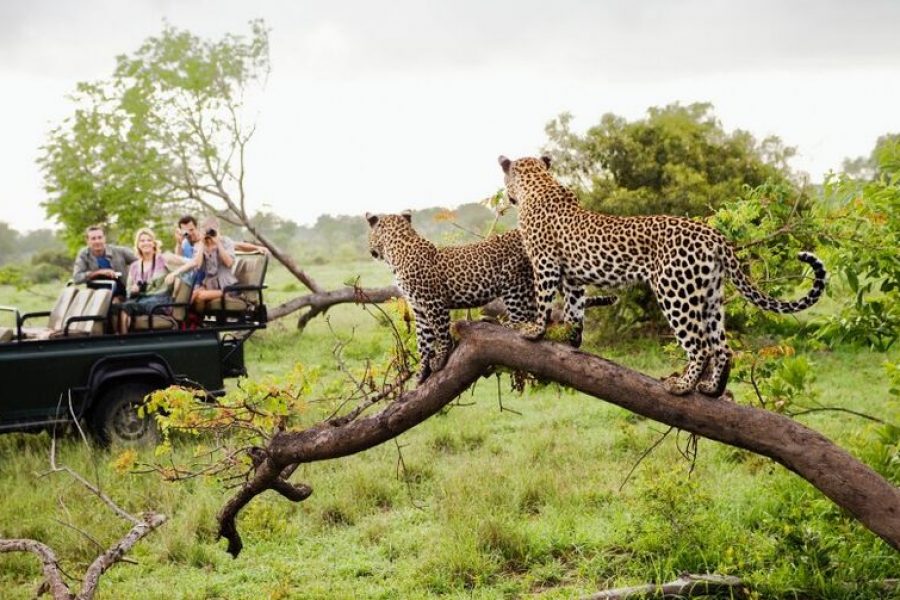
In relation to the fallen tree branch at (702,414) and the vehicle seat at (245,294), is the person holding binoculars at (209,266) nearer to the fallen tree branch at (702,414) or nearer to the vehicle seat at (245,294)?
the vehicle seat at (245,294)

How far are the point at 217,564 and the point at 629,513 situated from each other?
10.9ft

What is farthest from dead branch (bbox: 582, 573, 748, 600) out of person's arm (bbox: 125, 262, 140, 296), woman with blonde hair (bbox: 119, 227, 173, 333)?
person's arm (bbox: 125, 262, 140, 296)

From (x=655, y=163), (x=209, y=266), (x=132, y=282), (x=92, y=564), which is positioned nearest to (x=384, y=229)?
(x=92, y=564)

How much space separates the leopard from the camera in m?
4.24

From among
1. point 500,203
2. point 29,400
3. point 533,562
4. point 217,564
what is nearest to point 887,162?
point 500,203

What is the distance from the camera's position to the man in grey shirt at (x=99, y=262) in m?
10.1

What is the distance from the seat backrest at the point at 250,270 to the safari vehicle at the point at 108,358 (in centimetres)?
1

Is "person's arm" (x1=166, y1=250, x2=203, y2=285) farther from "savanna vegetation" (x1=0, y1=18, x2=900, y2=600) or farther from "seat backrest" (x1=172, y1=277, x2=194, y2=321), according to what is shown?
"savanna vegetation" (x1=0, y1=18, x2=900, y2=600)

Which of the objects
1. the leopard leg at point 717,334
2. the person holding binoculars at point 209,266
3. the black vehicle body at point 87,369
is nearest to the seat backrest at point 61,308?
the black vehicle body at point 87,369

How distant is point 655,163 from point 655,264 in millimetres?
10937

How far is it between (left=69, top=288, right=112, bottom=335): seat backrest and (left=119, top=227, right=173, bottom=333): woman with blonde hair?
6.8 inches

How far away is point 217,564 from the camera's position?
7.39 m

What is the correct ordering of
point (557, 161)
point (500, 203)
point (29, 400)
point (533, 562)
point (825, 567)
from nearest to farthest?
point (500, 203) < point (825, 567) < point (533, 562) < point (29, 400) < point (557, 161)

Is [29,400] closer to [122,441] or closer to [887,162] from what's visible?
[122,441]
